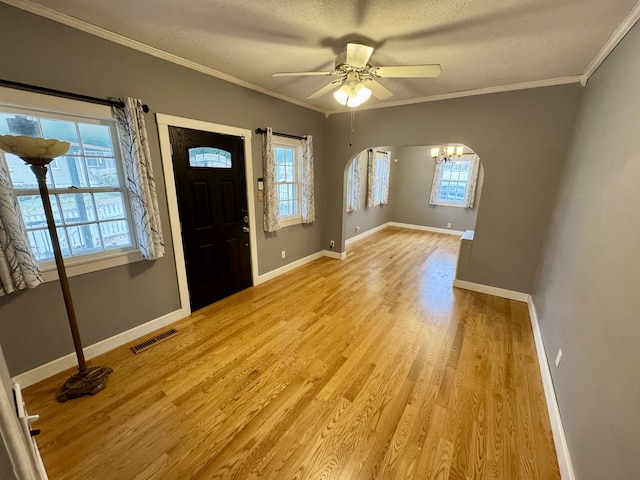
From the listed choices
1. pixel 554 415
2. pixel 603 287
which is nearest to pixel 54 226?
pixel 603 287

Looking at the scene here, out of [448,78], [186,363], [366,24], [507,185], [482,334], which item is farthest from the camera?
[507,185]

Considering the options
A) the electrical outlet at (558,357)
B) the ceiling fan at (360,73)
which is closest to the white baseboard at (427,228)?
the electrical outlet at (558,357)

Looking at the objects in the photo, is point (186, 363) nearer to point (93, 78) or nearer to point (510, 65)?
point (93, 78)

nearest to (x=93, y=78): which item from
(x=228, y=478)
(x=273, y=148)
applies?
(x=273, y=148)

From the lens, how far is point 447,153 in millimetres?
6074

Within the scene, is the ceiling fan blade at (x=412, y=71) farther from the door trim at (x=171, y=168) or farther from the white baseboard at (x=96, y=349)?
the white baseboard at (x=96, y=349)

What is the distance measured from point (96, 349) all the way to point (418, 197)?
24.5ft

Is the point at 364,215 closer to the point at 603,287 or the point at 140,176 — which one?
the point at 140,176

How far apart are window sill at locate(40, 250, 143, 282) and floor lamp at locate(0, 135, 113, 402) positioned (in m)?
0.27

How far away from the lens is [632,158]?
1438 mm

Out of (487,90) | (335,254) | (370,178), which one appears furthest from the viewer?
(370,178)

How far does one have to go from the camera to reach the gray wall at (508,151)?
2945 mm

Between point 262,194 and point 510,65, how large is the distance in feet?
10.1

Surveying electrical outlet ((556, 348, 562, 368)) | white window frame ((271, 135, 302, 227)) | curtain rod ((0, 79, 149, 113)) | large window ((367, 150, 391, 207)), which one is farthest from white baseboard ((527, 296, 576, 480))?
large window ((367, 150, 391, 207))
